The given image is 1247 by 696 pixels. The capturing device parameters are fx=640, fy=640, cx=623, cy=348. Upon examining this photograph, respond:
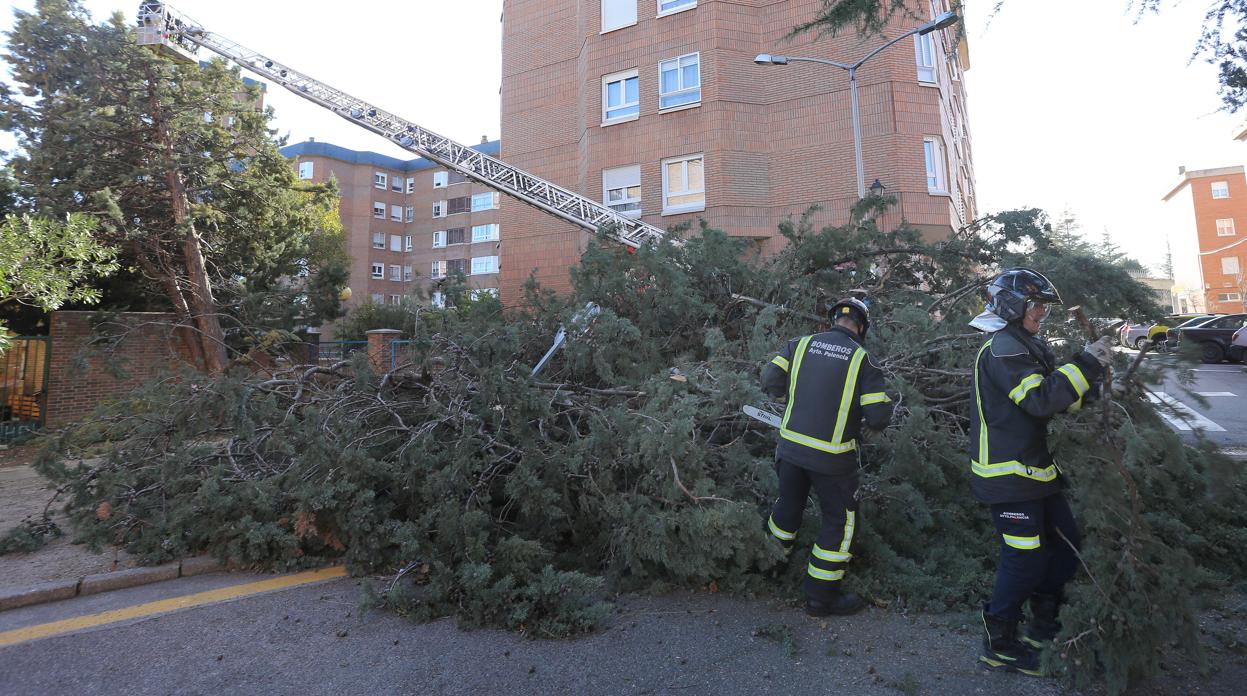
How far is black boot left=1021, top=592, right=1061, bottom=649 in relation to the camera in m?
3.04

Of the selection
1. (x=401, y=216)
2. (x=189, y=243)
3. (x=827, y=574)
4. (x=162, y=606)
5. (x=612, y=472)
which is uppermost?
(x=401, y=216)

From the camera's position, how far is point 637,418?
4262 millimetres

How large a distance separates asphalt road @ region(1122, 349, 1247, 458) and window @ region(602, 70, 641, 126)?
13481 mm

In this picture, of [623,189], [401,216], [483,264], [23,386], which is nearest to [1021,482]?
[23,386]

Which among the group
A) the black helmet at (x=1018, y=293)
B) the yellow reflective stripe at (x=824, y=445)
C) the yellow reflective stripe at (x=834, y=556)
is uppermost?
the black helmet at (x=1018, y=293)

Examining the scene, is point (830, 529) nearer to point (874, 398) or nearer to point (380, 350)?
point (874, 398)

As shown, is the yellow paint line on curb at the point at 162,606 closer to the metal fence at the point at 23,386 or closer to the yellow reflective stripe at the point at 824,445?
the yellow reflective stripe at the point at 824,445

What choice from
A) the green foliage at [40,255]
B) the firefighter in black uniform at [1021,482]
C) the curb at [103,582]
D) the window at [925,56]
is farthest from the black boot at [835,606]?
the window at [925,56]

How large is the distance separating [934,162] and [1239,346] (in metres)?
10.9

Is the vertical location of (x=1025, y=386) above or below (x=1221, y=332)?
below

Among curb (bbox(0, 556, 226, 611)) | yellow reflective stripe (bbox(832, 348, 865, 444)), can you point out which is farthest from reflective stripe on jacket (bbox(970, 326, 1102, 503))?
curb (bbox(0, 556, 226, 611))

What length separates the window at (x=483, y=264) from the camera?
4841 centimetres

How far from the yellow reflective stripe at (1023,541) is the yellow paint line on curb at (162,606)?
4.11m

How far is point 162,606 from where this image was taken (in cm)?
400
